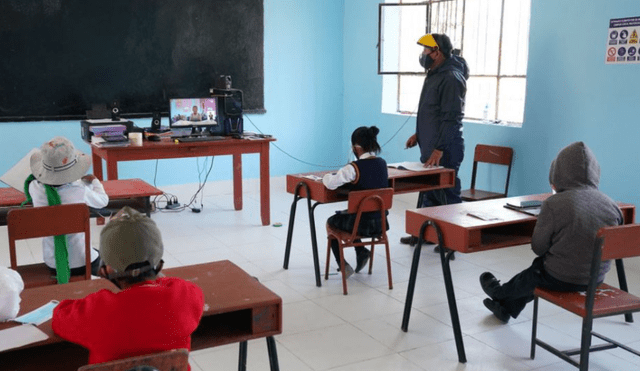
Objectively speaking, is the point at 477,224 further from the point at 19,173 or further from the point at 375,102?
the point at 375,102

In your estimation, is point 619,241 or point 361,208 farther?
point 361,208

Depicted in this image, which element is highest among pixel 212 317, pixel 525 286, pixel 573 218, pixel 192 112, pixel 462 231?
pixel 192 112

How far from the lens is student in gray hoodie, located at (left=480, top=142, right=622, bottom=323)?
2992 millimetres

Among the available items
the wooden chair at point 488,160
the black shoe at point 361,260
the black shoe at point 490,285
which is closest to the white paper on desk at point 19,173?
the black shoe at point 361,260

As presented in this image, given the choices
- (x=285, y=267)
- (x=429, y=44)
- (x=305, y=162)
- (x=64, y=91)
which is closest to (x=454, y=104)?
(x=429, y=44)

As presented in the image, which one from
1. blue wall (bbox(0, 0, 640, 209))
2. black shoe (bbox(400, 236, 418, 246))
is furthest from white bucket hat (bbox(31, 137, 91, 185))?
blue wall (bbox(0, 0, 640, 209))

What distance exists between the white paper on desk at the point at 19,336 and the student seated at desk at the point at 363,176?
247 cm

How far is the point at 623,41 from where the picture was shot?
480 cm

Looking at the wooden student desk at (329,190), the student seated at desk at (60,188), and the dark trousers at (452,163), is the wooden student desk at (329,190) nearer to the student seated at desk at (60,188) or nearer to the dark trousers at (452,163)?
the dark trousers at (452,163)

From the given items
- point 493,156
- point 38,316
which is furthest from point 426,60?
point 38,316

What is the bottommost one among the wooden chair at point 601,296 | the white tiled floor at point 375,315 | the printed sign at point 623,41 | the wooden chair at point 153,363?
the white tiled floor at point 375,315

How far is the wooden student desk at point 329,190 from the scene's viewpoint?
4320mm

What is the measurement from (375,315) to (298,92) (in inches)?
180

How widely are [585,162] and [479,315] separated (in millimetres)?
1195
